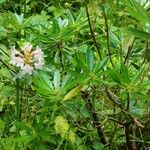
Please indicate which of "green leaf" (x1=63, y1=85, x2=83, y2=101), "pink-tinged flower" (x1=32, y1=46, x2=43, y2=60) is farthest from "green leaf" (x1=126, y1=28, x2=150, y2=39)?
"pink-tinged flower" (x1=32, y1=46, x2=43, y2=60)

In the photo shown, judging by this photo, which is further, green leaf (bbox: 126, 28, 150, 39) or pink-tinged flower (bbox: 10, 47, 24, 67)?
pink-tinged flower (bbox: 10, 47, 24, 67)

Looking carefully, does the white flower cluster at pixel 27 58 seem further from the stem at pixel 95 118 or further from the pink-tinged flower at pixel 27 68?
the stem at pixel 95 118

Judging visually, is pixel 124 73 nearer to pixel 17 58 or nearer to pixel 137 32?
pixel 137 32

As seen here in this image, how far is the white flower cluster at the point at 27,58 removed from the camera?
1.44 meters

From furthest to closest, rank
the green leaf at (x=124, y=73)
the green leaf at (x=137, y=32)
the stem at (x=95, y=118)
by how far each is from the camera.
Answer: the stem at (x=95, y=118) < the green leaf at (x=124, y=73) < the green leaf at (x=137, y=32)

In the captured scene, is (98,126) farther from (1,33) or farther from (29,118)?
(1,33)

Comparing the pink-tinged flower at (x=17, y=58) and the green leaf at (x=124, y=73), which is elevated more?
the pink-tinged flower at (x=17, y=58)

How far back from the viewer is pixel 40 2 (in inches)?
131

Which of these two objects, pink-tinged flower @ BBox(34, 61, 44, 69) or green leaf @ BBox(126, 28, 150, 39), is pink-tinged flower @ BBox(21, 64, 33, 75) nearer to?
pink-tinged flower @ BBox(34, 61, 44, 69)

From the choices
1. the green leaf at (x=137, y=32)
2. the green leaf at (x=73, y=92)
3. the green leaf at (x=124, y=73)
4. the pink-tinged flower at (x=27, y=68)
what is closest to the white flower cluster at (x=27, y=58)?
the pink-tinged flower at (x=27, y=68)

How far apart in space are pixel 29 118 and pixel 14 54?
1.20ft

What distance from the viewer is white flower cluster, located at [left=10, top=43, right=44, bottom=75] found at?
144 centimetres

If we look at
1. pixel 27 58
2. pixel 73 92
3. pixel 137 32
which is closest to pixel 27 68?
pixel 27 58

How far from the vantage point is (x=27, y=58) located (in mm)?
1438
